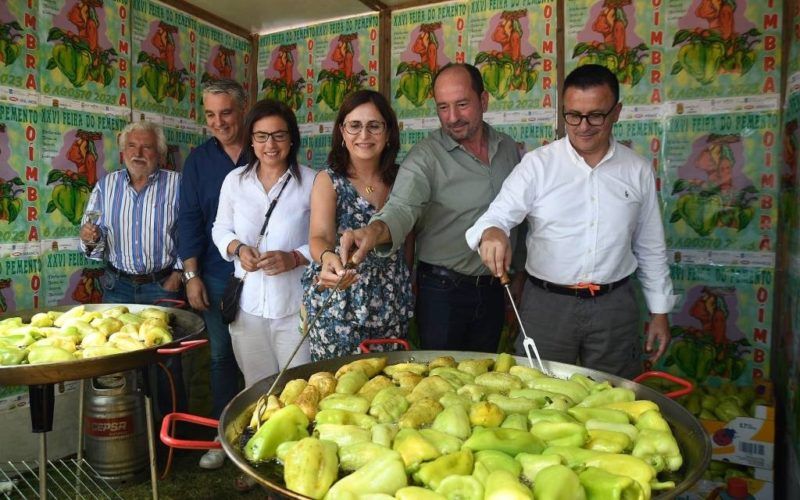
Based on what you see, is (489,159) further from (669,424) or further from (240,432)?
(240,432)

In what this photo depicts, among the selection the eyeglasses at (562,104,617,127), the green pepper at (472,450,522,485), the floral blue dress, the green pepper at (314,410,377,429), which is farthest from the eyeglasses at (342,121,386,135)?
the green pepper at (472,450,522,485)

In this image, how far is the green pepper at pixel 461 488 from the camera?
3.57 feet

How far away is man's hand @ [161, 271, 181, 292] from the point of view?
3.43 m

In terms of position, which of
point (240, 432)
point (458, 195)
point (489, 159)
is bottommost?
point (240, 432)

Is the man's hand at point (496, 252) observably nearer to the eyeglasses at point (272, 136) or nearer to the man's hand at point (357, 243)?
the man's hand at point (357, 243)

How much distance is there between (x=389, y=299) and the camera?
8.05ft

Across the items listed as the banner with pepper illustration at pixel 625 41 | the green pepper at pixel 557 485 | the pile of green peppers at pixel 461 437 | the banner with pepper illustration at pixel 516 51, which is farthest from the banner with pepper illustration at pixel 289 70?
the green pepper at pixel 557 485

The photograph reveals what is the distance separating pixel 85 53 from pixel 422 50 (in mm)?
2123

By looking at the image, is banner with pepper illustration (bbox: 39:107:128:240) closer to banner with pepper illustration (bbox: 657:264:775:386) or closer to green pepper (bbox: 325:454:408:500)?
Result: green pepper (bbox: 325:454:408:500)

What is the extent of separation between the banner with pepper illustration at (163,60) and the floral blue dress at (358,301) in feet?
6.80

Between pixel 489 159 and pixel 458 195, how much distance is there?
0.24 m

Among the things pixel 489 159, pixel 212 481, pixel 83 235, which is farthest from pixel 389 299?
pixel 83 235

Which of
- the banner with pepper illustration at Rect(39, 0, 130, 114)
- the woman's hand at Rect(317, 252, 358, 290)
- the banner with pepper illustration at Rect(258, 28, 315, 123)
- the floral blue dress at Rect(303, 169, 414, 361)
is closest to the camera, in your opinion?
the woman's hand at Rect(317, 252, 358, 290)

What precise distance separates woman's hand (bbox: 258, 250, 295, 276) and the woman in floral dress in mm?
188
